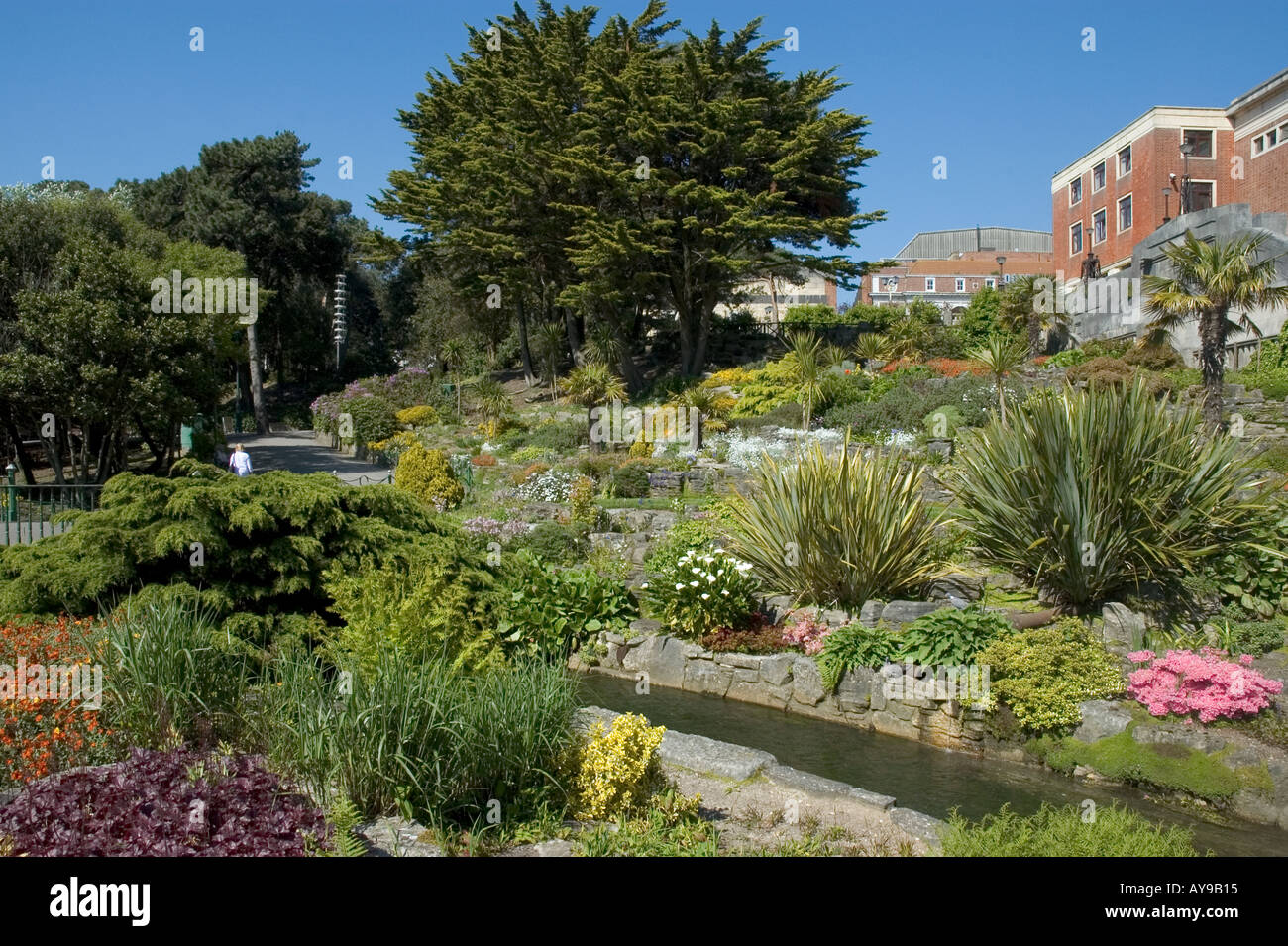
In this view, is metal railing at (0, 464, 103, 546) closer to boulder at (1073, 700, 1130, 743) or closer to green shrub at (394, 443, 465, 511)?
green shrub at (394, 443, 465, 511)

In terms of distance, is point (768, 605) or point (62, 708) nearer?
point (62, 708)

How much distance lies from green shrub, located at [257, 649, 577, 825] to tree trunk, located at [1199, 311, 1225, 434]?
1500cm

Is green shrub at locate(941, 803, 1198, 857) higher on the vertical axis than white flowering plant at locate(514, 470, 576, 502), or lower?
lower

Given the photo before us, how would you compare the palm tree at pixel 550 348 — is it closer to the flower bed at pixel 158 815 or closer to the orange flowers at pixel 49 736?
the orange flowers at pixel 49 736

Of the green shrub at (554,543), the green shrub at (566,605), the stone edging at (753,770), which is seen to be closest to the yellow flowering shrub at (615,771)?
the stone edging at (753,770)

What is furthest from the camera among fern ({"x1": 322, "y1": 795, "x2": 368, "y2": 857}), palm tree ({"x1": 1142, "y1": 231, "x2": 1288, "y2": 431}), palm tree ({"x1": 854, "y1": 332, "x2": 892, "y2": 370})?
palm tree ({"x1": 854, "y1": 332, "x2": 892, "y2": 370})

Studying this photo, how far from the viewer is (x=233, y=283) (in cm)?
3216

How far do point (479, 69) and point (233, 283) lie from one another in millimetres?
12788

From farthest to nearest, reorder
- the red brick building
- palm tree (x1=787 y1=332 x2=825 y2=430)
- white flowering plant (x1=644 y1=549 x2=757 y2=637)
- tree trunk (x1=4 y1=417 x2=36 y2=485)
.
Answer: the red brick building
palm tree (x1=787 y1=332 x2=825 y2=430)
tree trunk (x1=4 y1=417 x2=36 y2=485)
white flowering plant (x1=644 y1=549 x2=757 y2=637)

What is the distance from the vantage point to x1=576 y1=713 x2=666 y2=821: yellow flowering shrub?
17.5ft

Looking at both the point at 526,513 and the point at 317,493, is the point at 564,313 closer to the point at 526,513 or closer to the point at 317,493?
the point at 526,513

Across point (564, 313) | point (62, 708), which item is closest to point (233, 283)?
point (564, 313)

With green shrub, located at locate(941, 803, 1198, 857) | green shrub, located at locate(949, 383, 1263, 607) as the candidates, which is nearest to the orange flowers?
green shrub, located at locate(941, 803, 1198, 857)

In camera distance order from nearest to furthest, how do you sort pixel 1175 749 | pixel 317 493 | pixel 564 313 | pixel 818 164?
pixel 1175 749, pixel 317 493, pixel 818 164, pixel 564 313
